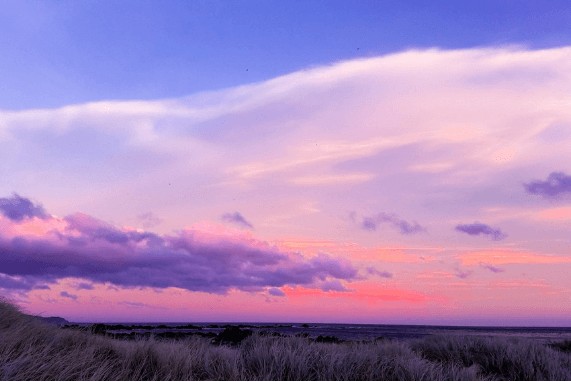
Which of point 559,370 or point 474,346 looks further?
point 474,346

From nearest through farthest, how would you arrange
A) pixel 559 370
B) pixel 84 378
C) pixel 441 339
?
pixel 84 378, pixel 559 370, pixel 441 339

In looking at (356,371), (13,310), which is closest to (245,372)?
(356,371)

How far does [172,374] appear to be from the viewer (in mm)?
10406

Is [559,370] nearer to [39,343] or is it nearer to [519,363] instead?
[519,363]

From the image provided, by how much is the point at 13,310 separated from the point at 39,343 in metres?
3.09

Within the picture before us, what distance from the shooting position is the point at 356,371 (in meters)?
11.0

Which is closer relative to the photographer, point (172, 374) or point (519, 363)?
point (172, 374)

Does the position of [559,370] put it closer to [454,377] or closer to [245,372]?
[454,377]

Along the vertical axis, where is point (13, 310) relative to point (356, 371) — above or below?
above

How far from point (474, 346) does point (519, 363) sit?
6.84 ft

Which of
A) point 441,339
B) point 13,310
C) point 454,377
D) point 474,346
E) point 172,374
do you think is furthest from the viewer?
point 441,339

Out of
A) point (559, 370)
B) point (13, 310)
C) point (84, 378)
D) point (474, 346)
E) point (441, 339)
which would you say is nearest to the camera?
point (84, 378)

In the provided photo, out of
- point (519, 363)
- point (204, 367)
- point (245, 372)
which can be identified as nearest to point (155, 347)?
point (204, 367)

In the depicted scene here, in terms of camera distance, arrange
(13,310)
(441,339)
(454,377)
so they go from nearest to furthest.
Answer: (454,377), (13,310), (441,339)
